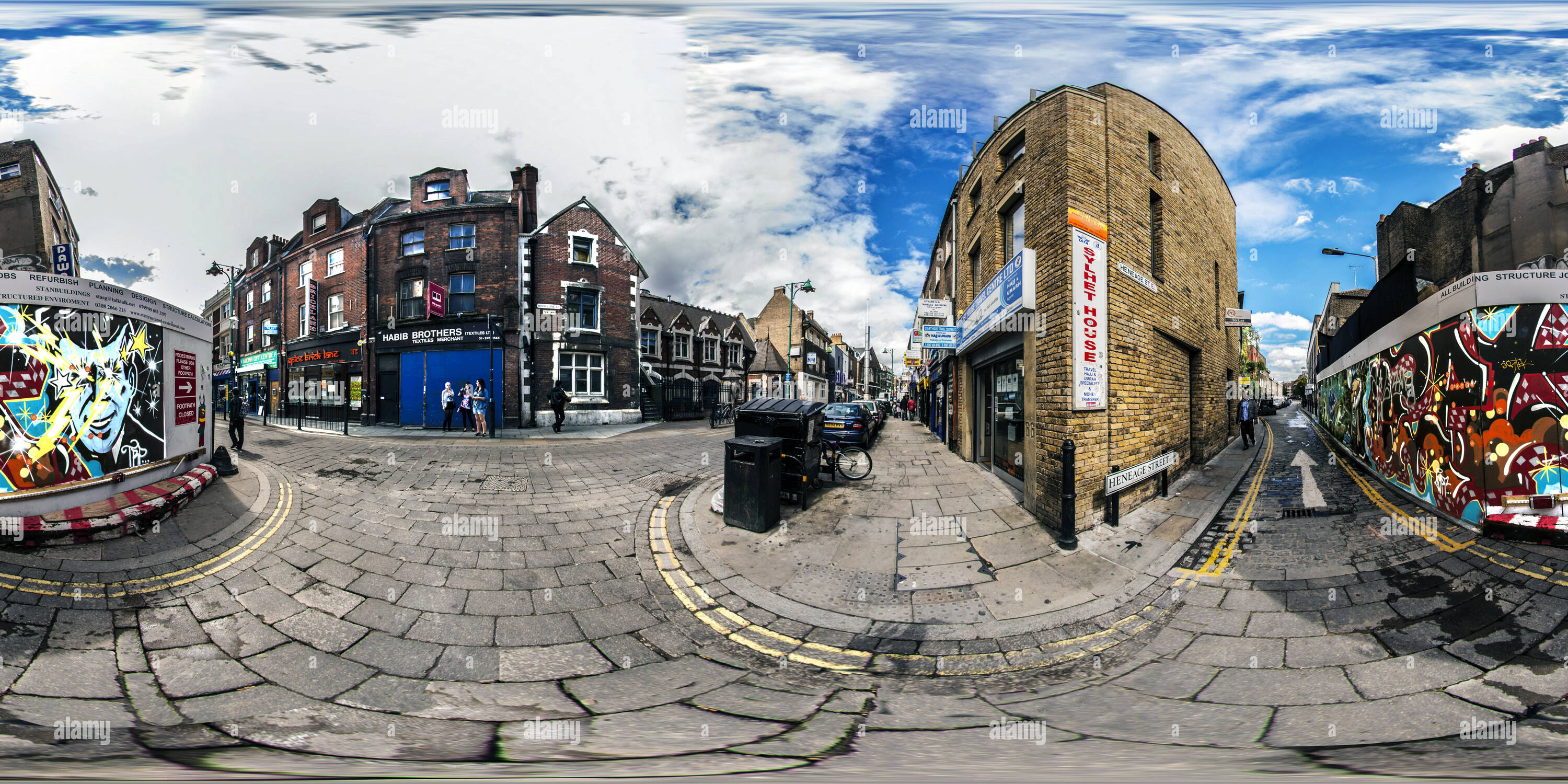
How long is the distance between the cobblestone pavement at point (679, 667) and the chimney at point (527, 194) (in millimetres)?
16191

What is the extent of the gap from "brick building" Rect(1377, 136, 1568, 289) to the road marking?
6220 millimetres

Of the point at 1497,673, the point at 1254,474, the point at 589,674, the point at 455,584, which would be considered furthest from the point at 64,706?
the point at 1254,474

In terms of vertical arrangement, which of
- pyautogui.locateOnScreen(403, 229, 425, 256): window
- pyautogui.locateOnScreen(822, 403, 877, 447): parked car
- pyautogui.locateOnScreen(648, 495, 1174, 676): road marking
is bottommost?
pyautogui.locateOnScreen(648, 495, 1174, 676): road marking

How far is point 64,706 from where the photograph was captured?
2.60 meters

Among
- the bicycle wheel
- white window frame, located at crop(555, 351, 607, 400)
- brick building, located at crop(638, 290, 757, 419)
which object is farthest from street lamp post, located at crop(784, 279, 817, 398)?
the bicycle wheel

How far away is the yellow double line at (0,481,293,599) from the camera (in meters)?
3.51

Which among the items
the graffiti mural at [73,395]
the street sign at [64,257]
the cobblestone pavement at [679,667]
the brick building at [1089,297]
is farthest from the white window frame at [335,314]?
the brick building at [1089,297]

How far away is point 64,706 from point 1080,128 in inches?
411

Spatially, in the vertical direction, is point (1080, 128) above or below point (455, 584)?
above

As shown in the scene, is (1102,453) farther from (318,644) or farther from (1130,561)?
(318,644)

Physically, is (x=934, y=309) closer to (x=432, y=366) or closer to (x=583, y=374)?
(x=583, y=374)

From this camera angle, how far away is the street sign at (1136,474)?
19.1 feet

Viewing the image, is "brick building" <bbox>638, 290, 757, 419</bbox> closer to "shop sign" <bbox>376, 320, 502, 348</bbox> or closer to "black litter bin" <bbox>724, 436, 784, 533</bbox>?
"shop sign" <bbox>376, 320, 502, 348</bbox>

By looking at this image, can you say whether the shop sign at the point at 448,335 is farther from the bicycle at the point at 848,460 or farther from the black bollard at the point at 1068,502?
the black bollard at the point at 1068,502
